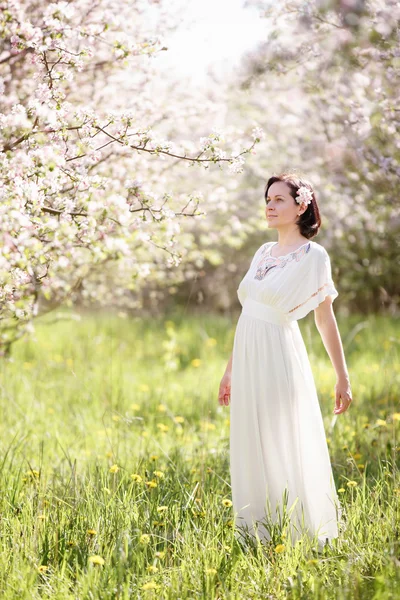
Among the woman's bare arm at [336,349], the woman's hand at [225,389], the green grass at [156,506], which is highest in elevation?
the woman's bare arm at [336,349]

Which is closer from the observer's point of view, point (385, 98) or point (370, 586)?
point (370, 586)

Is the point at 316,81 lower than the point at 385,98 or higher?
higher

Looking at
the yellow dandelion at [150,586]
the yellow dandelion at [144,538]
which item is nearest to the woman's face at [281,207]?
the yellow dandelion at [144,538]

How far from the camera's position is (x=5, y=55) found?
3.65 metres

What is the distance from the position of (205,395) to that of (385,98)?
2.67 m

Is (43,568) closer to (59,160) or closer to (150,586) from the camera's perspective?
(150,586)

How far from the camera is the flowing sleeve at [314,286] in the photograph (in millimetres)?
2732

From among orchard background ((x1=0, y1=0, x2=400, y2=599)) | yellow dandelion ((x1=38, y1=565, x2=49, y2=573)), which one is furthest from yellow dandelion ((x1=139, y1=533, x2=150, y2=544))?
yellow dandelion ((x1=38, y1=565, x2=49, y2=573))

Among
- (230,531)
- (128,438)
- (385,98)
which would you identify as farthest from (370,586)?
(385,98)

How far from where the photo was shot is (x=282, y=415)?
275cm

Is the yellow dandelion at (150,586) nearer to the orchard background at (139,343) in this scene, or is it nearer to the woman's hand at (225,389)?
the orchard background at (139,343)

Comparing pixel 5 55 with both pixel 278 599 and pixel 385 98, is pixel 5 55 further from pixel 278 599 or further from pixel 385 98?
pixel 278 599

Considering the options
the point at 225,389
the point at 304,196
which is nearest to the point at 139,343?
the point at 225,389

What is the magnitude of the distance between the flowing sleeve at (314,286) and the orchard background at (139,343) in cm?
52
